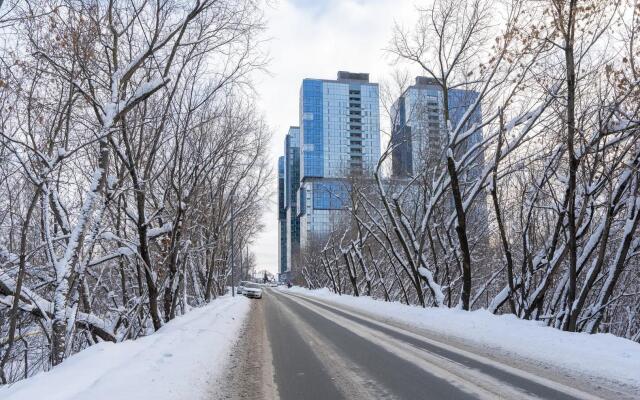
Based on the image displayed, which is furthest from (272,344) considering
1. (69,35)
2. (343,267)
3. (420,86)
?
(343,267)

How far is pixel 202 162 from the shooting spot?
19062 mm

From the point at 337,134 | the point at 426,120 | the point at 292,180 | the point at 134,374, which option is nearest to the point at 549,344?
the point at 134,374

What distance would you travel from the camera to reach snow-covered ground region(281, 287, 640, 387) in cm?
692

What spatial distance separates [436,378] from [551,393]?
1521mm

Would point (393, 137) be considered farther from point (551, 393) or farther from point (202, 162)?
point (551, 393)

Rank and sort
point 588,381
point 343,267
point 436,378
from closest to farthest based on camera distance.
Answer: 1. point 588,381
2. point 436,378
3. point 343,267

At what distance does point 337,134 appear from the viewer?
1847 inches

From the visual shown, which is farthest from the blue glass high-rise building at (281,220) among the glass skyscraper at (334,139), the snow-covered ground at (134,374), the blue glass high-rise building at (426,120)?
the snow-covered ground at (134,374)

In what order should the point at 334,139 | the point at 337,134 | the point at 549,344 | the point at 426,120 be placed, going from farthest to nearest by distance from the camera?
1. the point at 334,139
2. the point at 337,134
3. the point at 426,120
4. the point at 549,344

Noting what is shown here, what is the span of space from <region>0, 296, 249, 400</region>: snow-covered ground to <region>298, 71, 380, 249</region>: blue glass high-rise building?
64.6 feet

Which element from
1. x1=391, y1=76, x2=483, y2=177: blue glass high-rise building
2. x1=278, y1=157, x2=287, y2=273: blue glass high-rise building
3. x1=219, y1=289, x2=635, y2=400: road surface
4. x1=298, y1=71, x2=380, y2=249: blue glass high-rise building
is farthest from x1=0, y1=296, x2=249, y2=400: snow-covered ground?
x1=278, y1=157, x2=287, y2=273: blue glass high-rise building

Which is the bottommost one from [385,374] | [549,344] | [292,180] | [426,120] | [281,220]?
[385,374]

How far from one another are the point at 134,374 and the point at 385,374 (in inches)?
138

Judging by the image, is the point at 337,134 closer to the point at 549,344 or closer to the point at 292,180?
the point at 549,344
